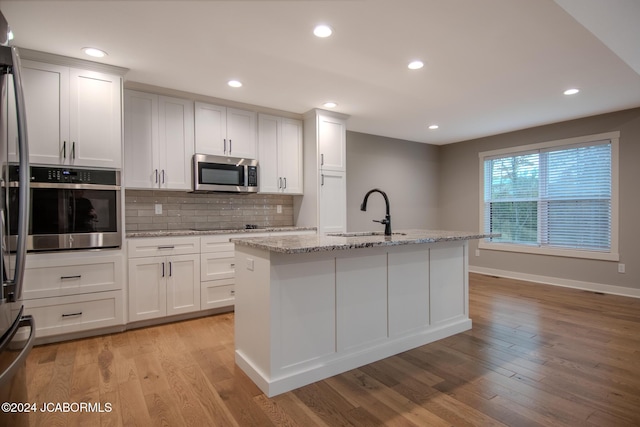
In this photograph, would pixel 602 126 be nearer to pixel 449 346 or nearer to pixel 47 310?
pixel 449 346

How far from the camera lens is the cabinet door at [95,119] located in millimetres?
2912

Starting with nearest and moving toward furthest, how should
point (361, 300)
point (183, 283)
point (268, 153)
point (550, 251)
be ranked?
point (361, 300) → point (183, 283) → point (268, 153) → point (550, 251)

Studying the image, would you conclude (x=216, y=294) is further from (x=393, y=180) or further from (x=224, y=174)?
(x=393, y=180)

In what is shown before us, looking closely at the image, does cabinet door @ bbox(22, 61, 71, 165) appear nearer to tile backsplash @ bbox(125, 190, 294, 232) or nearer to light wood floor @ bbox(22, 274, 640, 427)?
tile backsplash @ bbox(125, 190, 294, 232)

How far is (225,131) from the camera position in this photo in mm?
3992

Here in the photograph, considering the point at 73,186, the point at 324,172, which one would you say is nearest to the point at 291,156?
the point at 324,172

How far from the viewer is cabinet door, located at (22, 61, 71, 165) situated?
9.00 ft

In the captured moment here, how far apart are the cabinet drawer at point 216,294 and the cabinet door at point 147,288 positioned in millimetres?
383

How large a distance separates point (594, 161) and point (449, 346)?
3821mm

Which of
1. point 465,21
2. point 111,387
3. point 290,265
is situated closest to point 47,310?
point 111,387

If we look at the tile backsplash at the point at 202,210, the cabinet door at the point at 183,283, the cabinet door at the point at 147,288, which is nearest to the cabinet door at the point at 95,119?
the tile backsplash at the point at 202,210

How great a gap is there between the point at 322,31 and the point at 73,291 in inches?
115

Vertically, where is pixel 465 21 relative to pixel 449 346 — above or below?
above

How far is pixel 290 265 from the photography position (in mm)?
2088
